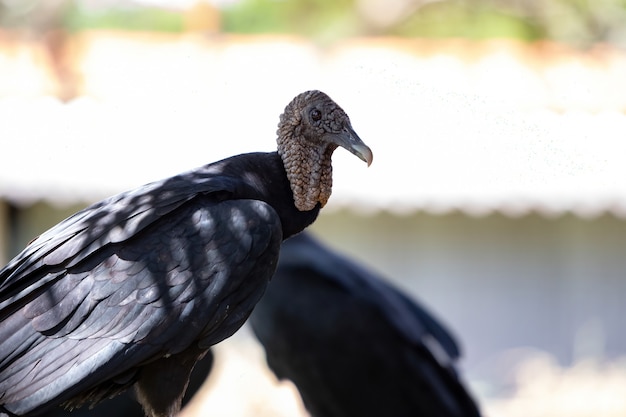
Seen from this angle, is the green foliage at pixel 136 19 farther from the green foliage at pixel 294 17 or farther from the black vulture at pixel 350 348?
the black vulture at pixel 350 348

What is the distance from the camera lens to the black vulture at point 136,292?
284 cm

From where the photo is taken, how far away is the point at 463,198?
296 inches

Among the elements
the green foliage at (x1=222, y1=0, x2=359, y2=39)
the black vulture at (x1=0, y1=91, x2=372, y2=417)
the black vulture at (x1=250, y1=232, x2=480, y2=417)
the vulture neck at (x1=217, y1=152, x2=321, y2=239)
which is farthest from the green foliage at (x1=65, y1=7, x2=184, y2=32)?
the black vulture at (x1=0, y1=91, x2=372, y2=417)

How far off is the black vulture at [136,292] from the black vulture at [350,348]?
1.57 metres

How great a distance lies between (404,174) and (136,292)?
4615mm

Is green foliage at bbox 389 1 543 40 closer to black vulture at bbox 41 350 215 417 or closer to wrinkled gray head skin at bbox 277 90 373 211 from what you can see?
black vulture at bbox 41 350 215 417

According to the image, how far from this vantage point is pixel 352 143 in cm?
310

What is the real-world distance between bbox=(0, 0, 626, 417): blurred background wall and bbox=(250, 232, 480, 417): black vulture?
195 cm

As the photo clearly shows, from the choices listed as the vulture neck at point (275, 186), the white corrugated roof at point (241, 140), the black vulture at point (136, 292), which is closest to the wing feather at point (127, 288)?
the black vulture at point (136, 292)

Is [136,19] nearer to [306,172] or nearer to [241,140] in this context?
[241,140]

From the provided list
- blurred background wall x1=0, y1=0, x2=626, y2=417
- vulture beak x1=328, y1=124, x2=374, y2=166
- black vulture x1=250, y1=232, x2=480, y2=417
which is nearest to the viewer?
vulture beak x1=328, y1=124, x2=374, y2=166

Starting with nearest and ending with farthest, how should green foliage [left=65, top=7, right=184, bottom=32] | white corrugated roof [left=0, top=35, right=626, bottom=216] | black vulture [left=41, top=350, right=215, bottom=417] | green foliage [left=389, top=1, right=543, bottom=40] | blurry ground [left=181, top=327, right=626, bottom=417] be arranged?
black vulture [left=41, top=350, right=215, bottom=417] → white corrugated roof [left=0, top=35, right=626, bottom=216] → blurry ground [left=181, top=327, right=626, bottom=417] → green foliage [left=389, top=1, right=543, bottom=40] → green foliage [left=65, top=7, right=184, bottom=32]

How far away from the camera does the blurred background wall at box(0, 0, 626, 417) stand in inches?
288

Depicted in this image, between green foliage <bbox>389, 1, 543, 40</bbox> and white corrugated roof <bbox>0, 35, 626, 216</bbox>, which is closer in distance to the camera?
white corrugated roof <bbox>0, 35, 626, 216</bbox>
